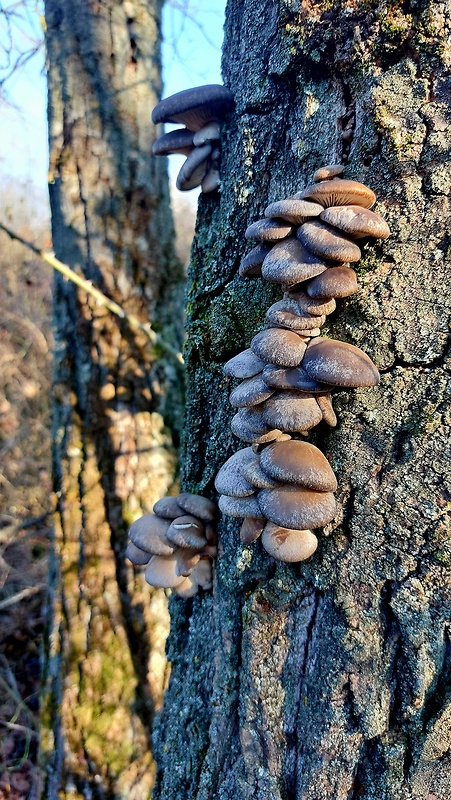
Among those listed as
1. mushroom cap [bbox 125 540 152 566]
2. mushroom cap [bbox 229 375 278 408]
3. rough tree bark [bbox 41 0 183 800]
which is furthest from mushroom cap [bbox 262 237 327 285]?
rough tree bark [bbox 41 0 183 800]

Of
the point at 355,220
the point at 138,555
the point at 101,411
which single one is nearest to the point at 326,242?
the point at 355,220

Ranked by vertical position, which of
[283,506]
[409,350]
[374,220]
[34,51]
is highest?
[34,51]

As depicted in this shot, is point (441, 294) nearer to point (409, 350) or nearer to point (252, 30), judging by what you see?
point (409, 350)

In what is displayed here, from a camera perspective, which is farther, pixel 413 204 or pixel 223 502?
pixel 223 502

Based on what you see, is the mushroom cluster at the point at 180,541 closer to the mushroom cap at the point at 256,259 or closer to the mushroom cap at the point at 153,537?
the mushroom cap at the point at 153,537

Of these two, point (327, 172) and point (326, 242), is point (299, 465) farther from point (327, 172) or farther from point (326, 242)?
point (327, 172)

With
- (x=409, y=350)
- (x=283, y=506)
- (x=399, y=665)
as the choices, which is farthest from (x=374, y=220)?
(x=399, y=665)
